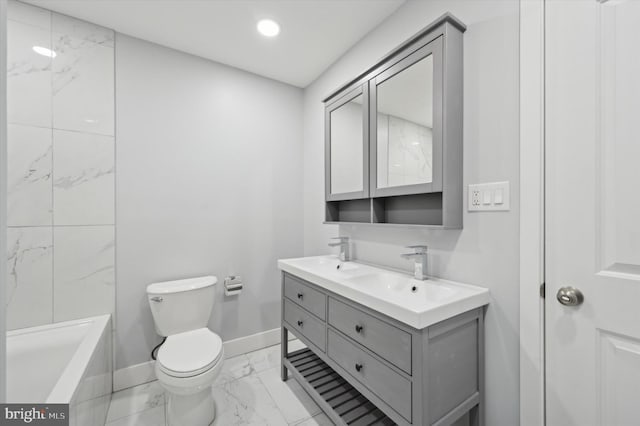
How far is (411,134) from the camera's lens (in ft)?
4.87

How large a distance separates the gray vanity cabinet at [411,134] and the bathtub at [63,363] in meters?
1.67

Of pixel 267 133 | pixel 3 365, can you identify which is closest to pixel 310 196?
pixel 267 133

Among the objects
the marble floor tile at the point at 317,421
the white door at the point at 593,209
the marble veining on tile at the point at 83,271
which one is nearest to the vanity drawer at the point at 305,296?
the marble floor tile at the point at 317,421

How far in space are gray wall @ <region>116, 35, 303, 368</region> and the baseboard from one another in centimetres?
5

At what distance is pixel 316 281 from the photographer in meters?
1.54

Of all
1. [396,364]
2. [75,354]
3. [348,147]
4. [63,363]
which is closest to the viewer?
[396,364]

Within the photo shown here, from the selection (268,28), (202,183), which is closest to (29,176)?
(202,183)

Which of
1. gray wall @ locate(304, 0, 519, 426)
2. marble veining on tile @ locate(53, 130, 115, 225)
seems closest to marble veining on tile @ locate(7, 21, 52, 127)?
marble veining on tile @ locate(53, 130, 115, 225)

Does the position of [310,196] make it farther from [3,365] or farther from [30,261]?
[3,365]

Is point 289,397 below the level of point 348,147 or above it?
below

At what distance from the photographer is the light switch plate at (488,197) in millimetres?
1173

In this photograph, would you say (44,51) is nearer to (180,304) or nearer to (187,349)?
(180,304)

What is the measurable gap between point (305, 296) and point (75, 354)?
1191 millimetres

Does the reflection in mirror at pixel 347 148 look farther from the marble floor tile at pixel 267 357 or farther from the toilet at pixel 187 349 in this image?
the marble floor tile at pixel 267 357
